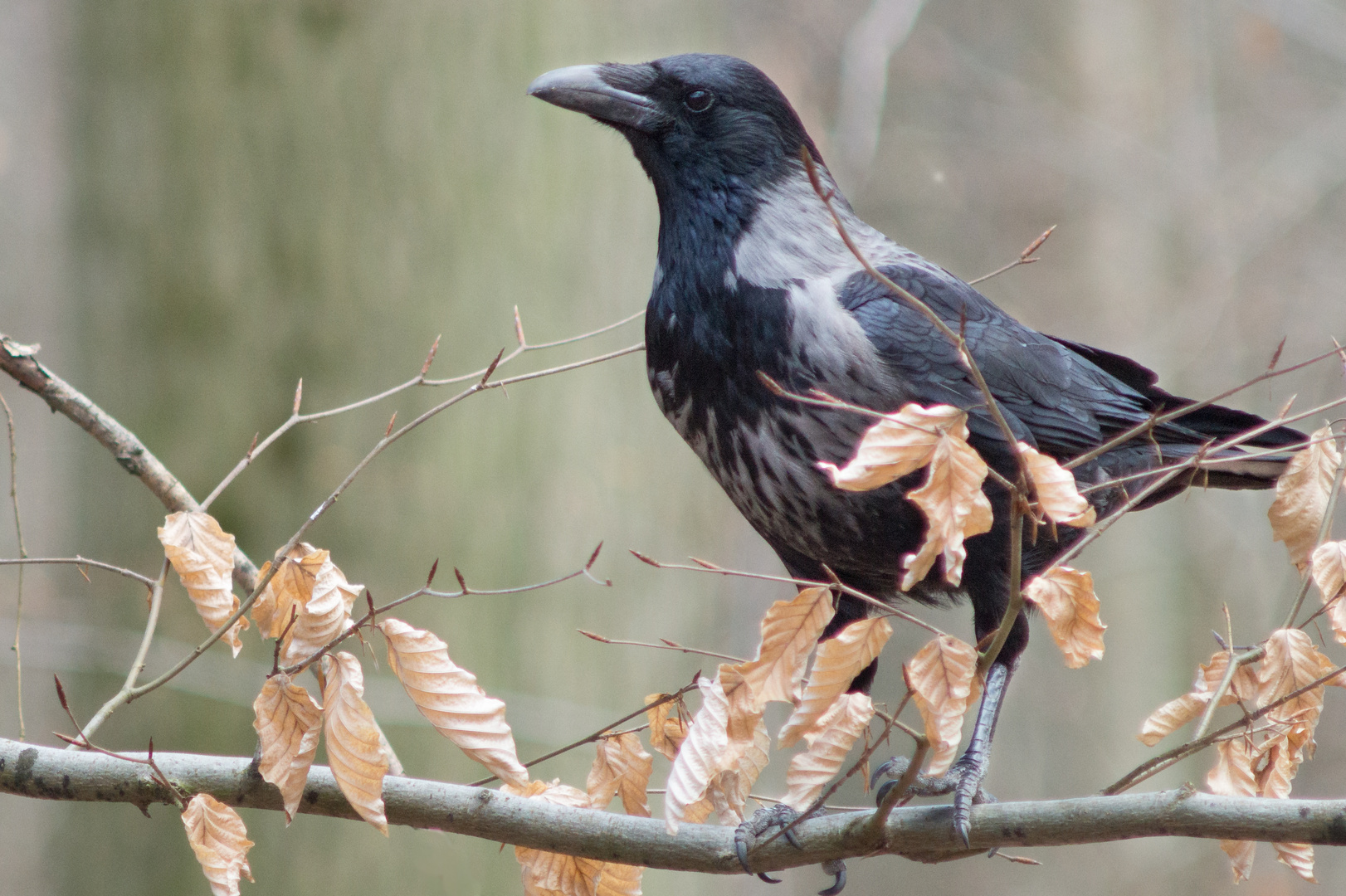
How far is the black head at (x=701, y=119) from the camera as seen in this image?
2.82 metres

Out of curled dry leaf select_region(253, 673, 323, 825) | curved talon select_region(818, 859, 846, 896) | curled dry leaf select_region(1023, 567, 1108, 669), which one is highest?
curled dry leaf select_region(1023, 567, 1108, 669)

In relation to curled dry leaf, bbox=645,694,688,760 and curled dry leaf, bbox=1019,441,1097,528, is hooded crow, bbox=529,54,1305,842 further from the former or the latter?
curled dry leaf, bbox=1019,441,1097,528

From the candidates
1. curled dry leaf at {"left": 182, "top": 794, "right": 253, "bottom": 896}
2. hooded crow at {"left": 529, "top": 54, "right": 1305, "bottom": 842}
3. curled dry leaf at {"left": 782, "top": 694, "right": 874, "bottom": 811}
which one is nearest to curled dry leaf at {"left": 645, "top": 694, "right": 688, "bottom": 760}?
curled dry leaf at {"left": 782, "top": 694, "right": 874, "bottom": 811}

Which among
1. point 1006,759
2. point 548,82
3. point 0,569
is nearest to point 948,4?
point 1006,759

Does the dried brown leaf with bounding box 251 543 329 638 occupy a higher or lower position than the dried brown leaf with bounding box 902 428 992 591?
lower

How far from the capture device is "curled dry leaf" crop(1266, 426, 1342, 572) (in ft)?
6.07

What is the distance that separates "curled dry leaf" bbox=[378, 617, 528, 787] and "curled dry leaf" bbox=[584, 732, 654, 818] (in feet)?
1.05

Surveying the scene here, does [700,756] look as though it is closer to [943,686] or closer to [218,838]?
[943,686]

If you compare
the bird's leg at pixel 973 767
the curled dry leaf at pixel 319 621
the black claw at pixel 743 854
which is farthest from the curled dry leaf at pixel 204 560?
the bird's leg at pixel 973 767

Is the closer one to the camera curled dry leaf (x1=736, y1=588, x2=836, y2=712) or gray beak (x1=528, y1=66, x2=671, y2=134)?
curled dry leaf (x1=736, y1=588, x2=836, y2=712)

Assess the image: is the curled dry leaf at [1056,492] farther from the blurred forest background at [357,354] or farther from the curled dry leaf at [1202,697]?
the blurred forest background at [357,354]

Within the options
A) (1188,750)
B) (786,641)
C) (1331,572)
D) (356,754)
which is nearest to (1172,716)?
(1188,750)

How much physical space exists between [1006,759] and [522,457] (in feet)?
15.9

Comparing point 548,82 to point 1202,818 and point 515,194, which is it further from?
point 1202,818
